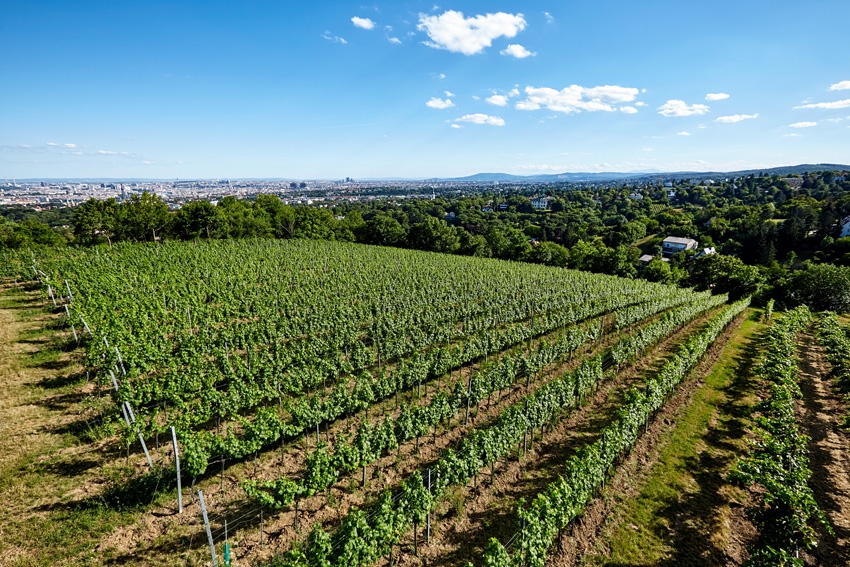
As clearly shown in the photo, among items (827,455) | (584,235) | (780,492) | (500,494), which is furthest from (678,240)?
(500,494)

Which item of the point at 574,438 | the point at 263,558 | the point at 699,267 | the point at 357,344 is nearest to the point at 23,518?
the point at 263,558

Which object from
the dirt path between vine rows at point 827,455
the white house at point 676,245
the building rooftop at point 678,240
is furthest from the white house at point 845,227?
the dirt path between vine rows at point 827,455

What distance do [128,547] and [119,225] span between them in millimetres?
61174

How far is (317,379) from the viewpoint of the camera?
18406 mm

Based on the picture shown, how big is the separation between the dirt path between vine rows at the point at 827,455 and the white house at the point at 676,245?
3075 inches

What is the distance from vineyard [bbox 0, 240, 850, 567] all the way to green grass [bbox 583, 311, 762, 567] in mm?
1063

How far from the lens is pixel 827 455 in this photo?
53.9ft

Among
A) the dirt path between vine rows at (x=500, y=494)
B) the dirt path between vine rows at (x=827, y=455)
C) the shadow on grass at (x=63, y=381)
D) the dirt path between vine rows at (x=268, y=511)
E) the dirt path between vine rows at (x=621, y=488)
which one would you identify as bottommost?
the dirt path between vine rows at (x=827, y=455)

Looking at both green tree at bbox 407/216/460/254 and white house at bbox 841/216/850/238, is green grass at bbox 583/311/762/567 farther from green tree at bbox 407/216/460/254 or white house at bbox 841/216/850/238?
white house at bbox 841/216/850/238

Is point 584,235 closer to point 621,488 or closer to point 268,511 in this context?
point 621,488

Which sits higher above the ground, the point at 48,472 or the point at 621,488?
the point at 48,472

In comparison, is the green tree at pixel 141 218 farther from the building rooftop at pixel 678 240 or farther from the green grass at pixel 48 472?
the building rooftop at pixel 678 240

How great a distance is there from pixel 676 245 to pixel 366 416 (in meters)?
106

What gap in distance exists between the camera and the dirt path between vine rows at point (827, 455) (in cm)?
1194
